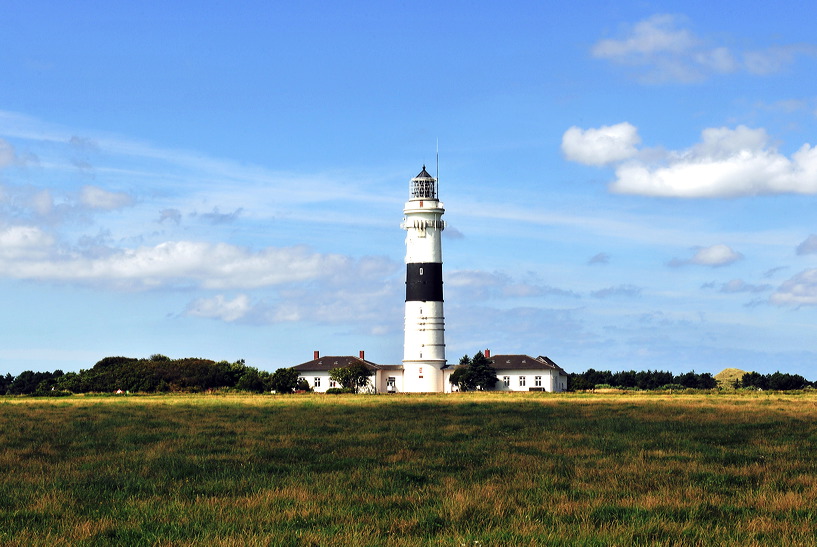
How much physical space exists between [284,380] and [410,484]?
8594 centimetres

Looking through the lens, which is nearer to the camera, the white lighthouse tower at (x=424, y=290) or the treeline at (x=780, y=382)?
the white lighthouse tower at (x=424, y=290)

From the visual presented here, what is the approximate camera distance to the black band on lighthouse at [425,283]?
89.8m

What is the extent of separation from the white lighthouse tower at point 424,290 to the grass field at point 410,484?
57933 millimetres

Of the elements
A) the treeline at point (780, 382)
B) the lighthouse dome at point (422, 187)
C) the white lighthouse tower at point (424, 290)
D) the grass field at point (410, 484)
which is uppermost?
the lighthouse dome at point (422, 187)

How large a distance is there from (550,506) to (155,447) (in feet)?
43.4

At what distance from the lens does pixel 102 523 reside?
13539 mm

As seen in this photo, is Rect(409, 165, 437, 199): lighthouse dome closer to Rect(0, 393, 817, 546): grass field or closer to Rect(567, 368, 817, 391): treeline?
Rect(567, 368, 817, 391): treeline

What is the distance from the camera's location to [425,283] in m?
89.8

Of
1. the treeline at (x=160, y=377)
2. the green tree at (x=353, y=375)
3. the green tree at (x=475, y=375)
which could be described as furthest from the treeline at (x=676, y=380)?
the treeline at (x=160, y=377)

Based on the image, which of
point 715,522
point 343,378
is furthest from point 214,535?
point 343,378

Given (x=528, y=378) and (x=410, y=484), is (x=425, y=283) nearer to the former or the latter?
(x=528, y=378)

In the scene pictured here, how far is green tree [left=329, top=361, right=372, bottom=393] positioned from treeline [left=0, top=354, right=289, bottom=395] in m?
7.80

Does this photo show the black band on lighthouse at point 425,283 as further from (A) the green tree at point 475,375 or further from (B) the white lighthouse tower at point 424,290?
(A) the green tree at point 475,375

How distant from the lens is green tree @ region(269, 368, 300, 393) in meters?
101
